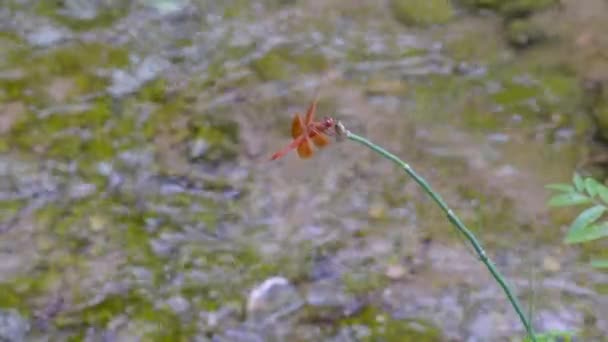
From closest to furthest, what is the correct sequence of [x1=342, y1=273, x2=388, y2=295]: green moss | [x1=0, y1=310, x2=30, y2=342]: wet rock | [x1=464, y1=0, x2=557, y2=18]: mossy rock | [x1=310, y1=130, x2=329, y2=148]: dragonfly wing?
[x1=310, y1=130, x2=329, y2=148]: dragonfly wing → [x1=0, y1=310, x2=30, y2=342]: wet rock → [x1=342, y1=273, x2=388, y2=295]: green moss → [x1=464, y1=0, x2=557, y2=18]: mossy rock

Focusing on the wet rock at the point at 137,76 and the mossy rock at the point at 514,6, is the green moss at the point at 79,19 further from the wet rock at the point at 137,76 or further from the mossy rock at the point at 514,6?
the mossy rock at the point at 514,6

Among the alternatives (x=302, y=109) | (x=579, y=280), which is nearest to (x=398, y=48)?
(x=302, y=109)

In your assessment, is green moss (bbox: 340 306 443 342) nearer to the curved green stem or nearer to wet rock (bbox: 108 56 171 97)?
the curved green stem

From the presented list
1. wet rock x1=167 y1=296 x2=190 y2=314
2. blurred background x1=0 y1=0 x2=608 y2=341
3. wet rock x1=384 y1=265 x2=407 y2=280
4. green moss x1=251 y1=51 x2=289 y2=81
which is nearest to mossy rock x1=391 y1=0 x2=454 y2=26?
blurred background x1=0 y1=0 x2=608 y2=341

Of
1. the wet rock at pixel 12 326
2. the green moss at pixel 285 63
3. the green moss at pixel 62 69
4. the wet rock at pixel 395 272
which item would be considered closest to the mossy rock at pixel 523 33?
the green moss at pixel 285 63

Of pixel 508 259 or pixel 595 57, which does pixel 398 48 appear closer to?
pixel 595 57

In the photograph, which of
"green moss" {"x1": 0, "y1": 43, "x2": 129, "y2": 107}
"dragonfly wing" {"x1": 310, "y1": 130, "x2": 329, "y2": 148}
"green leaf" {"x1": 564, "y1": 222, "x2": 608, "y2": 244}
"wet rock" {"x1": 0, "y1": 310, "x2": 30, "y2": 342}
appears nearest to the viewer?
"dragonfly wing" {"x1": 310, "y1": 130, "x2": 329, "y2": 148}

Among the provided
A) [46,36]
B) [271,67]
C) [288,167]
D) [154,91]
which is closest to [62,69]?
[46,36]
